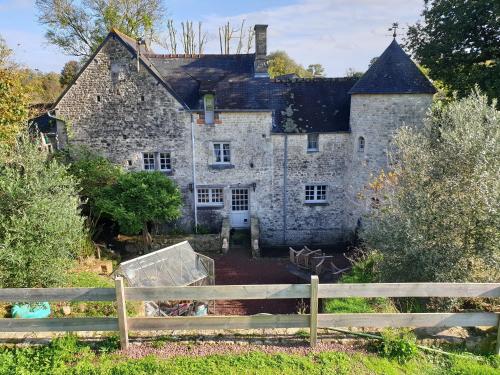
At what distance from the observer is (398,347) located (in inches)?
257

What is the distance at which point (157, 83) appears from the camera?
18.8 m

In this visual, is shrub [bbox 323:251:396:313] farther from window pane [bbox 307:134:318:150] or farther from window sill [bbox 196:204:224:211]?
window sill [bbox 196:204:224:211]

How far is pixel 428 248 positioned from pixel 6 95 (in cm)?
1467

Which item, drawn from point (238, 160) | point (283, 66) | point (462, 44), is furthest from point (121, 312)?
point (283, 66)

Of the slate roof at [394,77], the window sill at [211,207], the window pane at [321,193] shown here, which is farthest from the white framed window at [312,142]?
the window sill at [211,207]

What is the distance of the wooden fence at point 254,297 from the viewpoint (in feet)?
20.9

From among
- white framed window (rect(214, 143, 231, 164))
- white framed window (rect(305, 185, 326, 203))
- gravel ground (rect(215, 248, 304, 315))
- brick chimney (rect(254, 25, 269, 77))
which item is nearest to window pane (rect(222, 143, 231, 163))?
white framed window (rect(214, 143, 231, 164))

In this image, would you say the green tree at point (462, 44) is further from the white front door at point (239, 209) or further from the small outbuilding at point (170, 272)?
the small outbuilding at point (170, 272)

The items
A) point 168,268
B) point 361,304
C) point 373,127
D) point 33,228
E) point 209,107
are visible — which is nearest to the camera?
point 33,228

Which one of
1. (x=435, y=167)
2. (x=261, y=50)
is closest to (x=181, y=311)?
(x=435, y=167)

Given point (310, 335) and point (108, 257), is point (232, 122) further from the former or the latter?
point (310, 335)

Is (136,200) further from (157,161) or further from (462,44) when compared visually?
(462,44)

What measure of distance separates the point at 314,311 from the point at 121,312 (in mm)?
3434

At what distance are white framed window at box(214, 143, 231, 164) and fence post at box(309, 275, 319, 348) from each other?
14291 mm
